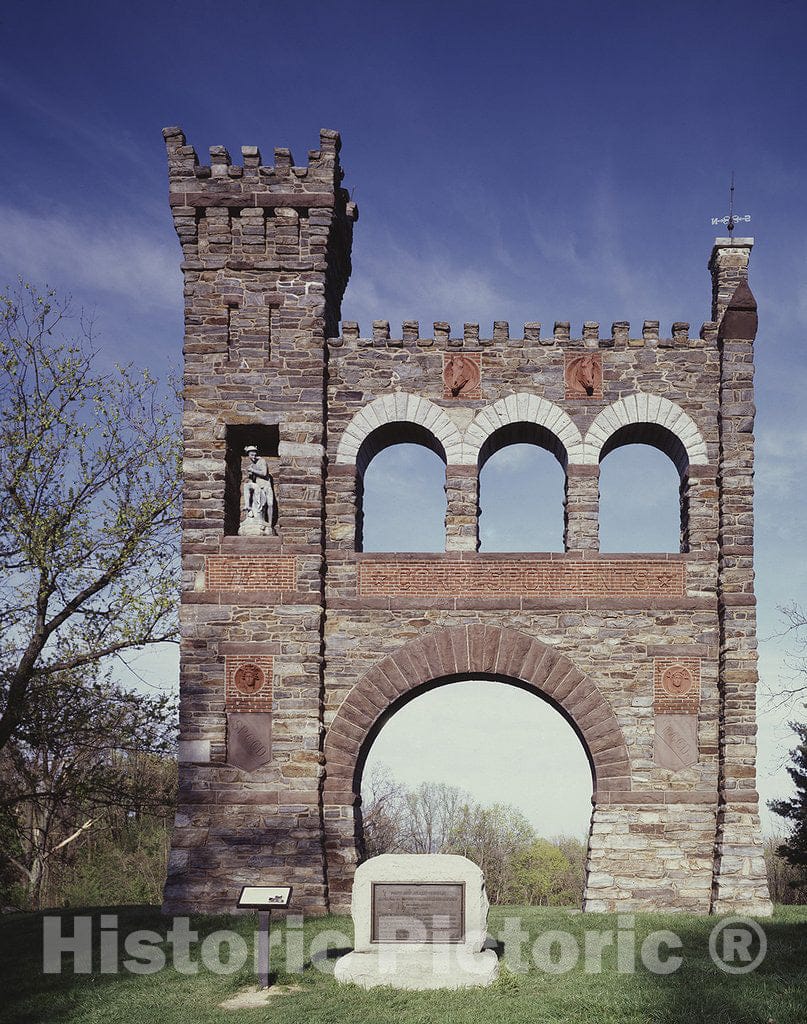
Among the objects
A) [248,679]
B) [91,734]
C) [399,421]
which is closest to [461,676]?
[248,679]

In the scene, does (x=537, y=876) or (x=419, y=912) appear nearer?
(x=419, y=912)

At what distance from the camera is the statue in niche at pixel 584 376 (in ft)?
52.2

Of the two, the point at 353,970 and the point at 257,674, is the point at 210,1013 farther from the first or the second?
the point at 257,674

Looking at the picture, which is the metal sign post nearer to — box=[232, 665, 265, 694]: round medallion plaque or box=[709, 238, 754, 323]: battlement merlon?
box=[232, 665, 265, 694]: round medallion plaque

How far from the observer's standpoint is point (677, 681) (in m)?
15.0

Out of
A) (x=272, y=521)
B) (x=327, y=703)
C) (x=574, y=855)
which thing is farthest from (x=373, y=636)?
(x=574, y=855)

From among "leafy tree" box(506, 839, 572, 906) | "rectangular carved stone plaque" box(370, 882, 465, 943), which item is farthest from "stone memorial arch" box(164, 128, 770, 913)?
"leafy tree" box(506, 839, 572, 906)

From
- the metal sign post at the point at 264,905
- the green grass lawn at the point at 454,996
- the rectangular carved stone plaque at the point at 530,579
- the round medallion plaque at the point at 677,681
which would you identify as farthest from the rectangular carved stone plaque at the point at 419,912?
the round medallion plaque at the point at 677,681

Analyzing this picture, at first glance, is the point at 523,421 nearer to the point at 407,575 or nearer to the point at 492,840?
the point at 407,575

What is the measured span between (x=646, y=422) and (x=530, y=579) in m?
3.01

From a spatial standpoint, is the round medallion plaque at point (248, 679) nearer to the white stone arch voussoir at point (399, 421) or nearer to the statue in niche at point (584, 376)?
the white stone arch voussoir at point (399, 421)

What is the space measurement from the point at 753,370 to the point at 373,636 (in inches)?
276

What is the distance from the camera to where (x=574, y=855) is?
5203cm

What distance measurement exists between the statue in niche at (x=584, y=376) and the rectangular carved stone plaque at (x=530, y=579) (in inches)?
103
